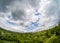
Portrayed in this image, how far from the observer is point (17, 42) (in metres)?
164

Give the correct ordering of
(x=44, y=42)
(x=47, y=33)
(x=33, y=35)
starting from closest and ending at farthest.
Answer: (x=44, y=42), (x=47, y=33), (x=33, y=35)

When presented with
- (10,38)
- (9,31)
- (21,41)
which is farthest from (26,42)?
(9,31)

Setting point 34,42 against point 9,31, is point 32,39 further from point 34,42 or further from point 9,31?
point 9,31

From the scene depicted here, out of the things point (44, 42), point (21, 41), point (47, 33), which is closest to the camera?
point (44, 42)

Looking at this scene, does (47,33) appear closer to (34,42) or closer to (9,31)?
(34,42)

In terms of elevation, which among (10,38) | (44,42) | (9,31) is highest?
(9,31)

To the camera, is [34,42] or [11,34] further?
[11,34]

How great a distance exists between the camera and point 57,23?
19000 cm

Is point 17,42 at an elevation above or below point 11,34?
below

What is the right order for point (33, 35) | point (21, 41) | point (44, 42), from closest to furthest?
point (44, 42), point (21, 41), point (33, 35)

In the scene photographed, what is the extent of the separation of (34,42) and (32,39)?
14.2m

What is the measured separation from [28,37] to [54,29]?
3284cm

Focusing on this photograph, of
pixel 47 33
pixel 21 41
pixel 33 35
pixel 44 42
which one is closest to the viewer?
pixel 44 42

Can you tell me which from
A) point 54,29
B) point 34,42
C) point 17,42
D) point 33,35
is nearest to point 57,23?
point 54,29
